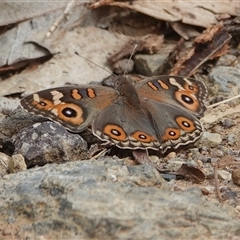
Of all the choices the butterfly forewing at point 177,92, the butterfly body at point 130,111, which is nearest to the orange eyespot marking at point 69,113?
the butterfly body at point 130,111

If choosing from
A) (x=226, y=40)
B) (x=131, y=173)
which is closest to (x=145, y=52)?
(x=226, y=40)

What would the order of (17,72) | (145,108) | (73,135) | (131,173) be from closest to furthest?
(131,173)
(73,135)
(145,108)
(17,72)

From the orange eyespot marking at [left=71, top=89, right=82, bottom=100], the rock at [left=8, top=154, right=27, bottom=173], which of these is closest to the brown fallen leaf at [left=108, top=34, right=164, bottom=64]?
the orange eyespot marking at [left=71, top=89, right=82, bottom=100]

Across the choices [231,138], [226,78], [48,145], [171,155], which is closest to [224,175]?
[171,155]

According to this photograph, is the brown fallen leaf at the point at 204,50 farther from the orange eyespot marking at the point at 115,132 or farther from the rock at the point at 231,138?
the orange eyespot marking at the point at 115,132

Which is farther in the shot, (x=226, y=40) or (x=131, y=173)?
(x=226, y=40)

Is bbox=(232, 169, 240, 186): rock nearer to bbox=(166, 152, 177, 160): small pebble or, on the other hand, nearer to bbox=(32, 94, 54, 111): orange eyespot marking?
bbox=(166, 152, 177, 160): small pebble

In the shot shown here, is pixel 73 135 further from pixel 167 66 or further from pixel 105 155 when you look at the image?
pixel 167 66
